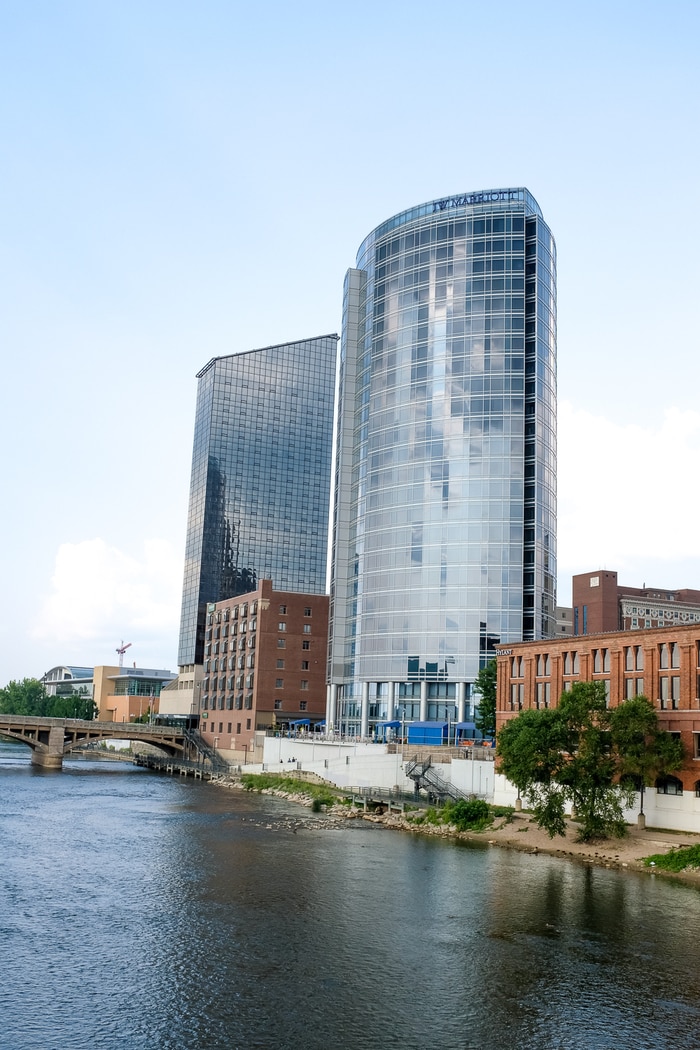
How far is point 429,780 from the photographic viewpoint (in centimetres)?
11050

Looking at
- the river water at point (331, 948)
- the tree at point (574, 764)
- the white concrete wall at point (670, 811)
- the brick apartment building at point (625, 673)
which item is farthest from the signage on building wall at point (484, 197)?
the river water at point (331, 948)

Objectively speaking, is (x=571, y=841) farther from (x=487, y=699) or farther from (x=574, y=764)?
(x=487, y=699)

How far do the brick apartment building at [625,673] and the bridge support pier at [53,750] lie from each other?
93463mm

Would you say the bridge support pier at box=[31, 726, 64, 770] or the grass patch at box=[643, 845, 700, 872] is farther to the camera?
the bridge support pier at box=[31, 726, 64, 770]

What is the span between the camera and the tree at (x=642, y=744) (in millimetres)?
78875

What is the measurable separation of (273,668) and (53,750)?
41398 mm

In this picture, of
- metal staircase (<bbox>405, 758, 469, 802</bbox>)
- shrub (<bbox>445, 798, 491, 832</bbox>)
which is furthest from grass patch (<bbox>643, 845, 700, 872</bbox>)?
metal staircase (<bbox>405, 758, 469, 802</bbox>)

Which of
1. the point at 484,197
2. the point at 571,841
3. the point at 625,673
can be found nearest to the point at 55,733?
the point at 571,841

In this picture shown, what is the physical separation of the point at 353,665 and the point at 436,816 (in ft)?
214

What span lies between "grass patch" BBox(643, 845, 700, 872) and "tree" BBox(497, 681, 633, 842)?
532cm

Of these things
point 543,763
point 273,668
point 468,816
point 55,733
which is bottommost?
point 468,816

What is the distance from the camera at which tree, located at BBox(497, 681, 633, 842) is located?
78938 mm

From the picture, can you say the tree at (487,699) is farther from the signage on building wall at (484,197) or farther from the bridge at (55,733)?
the signage on building wall at (484,197)

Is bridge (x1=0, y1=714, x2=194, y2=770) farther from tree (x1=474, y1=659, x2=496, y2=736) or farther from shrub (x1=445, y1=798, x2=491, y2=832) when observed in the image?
shrub (x1=445, y1=798, x2=491, y2=832)
